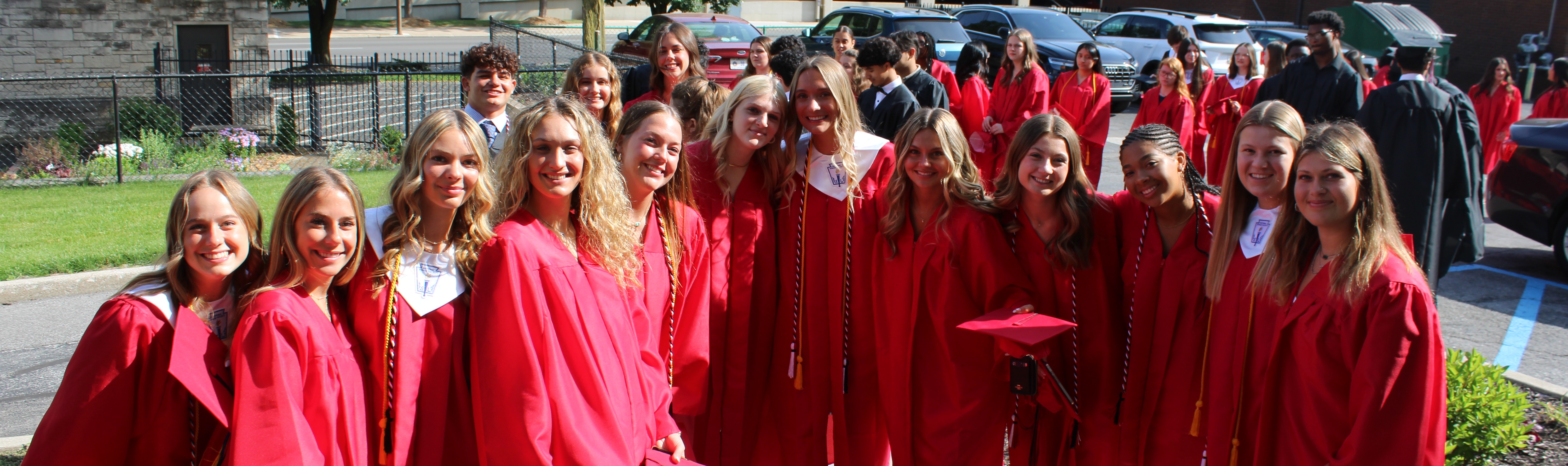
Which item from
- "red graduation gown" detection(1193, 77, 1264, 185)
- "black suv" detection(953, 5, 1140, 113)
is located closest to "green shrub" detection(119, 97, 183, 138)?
"red graduation gown" detection(1193, 77, 1264, 185)

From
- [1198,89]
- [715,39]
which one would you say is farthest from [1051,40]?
[1198,89]

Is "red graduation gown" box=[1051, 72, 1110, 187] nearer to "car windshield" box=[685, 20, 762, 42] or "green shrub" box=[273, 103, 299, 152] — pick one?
"car windshield" box=[685, 20, 762, 42]

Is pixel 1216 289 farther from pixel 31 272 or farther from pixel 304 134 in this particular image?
pixel 304 134

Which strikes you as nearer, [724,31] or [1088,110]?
[1088,110]

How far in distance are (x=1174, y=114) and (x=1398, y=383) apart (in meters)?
7.15

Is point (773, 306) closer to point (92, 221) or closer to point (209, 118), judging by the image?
point (92, 221)

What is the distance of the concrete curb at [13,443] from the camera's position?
4105 mm

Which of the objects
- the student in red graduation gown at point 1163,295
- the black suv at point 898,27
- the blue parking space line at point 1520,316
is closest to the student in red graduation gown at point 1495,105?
the blue parking space line at point 1520,316

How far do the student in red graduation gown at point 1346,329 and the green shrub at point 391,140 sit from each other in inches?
446

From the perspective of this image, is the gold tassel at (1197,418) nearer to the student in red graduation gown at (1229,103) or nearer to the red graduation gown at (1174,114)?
the student in red graduation gown at (1229,103)

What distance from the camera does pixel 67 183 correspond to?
1071 cm

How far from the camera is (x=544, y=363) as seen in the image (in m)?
2.54

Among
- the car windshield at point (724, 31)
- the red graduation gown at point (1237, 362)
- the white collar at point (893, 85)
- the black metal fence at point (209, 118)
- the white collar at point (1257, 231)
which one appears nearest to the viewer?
A: the red graduation gown at point (1237, 362)

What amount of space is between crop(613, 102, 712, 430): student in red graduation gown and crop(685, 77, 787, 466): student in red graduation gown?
0.12 meters
